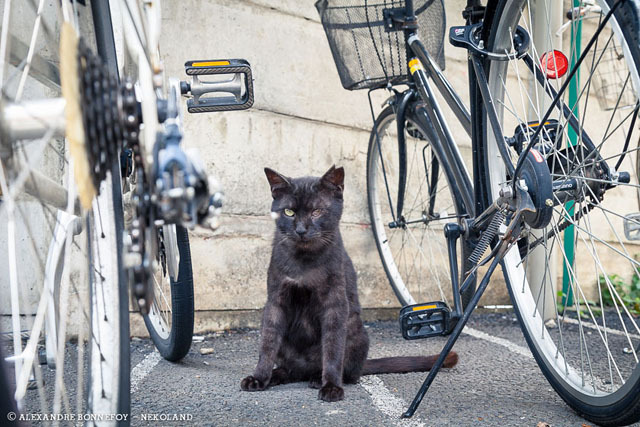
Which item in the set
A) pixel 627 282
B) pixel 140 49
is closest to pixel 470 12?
pixel 140 49

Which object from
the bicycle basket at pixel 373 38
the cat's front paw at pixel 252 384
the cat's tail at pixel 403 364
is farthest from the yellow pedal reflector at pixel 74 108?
the bicycle basket at pixel 373 38

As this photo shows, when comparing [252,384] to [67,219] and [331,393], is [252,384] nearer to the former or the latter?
[331,393]

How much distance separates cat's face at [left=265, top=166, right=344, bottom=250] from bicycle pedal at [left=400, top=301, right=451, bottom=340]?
496mm

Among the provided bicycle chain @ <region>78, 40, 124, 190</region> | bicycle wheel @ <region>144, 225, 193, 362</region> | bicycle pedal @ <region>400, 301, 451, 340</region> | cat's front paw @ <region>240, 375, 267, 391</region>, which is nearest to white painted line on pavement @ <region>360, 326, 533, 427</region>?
bicycle pedal @ <region>400, 301, 451, 340</region>

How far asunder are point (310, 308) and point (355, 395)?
38cm

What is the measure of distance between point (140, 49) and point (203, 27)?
1.95 metres

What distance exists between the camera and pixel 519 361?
2340mm

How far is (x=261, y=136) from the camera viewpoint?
9.85 ft

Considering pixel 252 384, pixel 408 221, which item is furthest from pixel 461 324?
pixel 408 221

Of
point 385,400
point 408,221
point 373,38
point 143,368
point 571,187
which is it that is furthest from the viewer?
point 408,221

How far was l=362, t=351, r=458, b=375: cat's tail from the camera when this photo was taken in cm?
210

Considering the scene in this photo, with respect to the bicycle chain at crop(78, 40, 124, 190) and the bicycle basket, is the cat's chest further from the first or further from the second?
the bicycle chain at crop(78, 40, 124, 190)

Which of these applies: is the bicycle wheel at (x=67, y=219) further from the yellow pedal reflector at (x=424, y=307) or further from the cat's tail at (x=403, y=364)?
the cat's tail at (x=403, y=364)

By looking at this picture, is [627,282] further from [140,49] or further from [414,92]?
[140,49]
